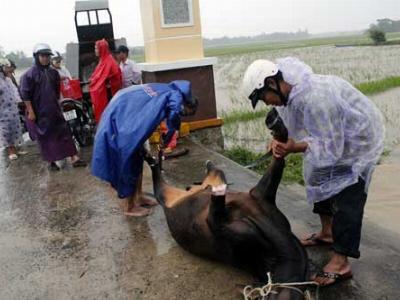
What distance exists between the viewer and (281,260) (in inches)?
99.0

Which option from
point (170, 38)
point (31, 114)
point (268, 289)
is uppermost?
point (170, 38)

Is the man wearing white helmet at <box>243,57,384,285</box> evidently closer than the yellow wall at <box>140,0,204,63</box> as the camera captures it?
Yes

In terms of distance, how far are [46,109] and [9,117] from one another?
1.66 metres

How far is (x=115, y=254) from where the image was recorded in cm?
346

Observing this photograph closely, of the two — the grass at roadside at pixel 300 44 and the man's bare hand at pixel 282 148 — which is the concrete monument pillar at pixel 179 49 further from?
the grass at roadside at pixel 300 44

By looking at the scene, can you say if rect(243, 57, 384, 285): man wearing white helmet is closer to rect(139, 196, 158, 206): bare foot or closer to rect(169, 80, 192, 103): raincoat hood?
rect(169, 80, 192, 103): raincoat hood

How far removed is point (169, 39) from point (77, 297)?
15.4 feet

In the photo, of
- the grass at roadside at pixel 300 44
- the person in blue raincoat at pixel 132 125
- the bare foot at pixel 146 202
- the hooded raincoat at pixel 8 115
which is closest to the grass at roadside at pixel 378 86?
the hooded raincoat at pixel 8 115

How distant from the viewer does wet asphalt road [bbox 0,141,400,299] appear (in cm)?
287

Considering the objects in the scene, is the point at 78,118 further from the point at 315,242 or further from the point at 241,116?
the point at 315,242

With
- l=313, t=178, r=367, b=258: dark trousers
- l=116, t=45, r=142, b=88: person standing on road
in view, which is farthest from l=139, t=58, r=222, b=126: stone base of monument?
l=313, t=178, r=367, b=258: dark trousers

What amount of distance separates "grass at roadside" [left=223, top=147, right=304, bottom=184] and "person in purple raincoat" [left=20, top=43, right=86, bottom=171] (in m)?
2.32

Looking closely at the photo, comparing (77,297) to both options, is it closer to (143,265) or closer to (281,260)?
(143,265)

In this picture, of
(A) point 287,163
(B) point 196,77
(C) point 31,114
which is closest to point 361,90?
(A) point 287,163
